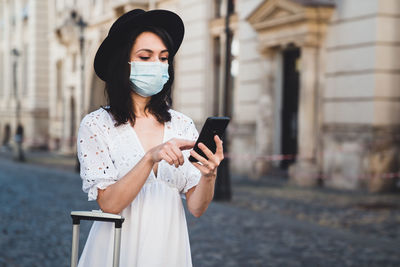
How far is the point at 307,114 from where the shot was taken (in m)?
14.1

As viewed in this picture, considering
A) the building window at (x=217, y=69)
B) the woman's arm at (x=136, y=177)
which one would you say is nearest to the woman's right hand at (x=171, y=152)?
the woman's arm at (x=136, y=177)

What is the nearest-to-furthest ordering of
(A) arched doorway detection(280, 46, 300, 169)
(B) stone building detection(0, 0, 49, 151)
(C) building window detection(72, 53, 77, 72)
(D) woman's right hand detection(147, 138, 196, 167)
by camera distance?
(D) woman's right hand detection(147, 138, 196, 167) → (A) arched doorway detection(280, 46, 300, 169) → (C) building window detection(72, 53, 77, 72) → (B) stone building detection(0, 0, 49, 151)

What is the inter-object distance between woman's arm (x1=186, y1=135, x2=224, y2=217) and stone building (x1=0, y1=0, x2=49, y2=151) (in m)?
31.2

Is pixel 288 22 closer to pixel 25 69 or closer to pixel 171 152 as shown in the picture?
pixel 171 152

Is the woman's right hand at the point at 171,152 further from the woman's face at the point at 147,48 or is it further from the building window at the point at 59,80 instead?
the building window at the point at 59,80

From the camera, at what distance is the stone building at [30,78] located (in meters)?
33.7

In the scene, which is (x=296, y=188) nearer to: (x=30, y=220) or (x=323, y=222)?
(x=323, y=222)

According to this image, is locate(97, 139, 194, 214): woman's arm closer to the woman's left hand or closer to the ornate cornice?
the woman's left hand

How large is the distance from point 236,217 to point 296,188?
461cm

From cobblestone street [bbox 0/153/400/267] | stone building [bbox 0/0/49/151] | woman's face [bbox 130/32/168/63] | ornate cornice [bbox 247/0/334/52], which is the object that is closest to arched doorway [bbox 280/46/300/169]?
ornate cornice [bbox 247/0/334/52]

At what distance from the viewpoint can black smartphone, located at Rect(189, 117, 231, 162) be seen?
7.00 feet

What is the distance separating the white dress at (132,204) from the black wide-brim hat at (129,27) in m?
0.22

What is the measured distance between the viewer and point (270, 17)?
15.3m

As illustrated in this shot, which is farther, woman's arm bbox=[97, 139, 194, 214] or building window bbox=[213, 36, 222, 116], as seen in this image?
building window bbox=[213, 36, 222, 116]
